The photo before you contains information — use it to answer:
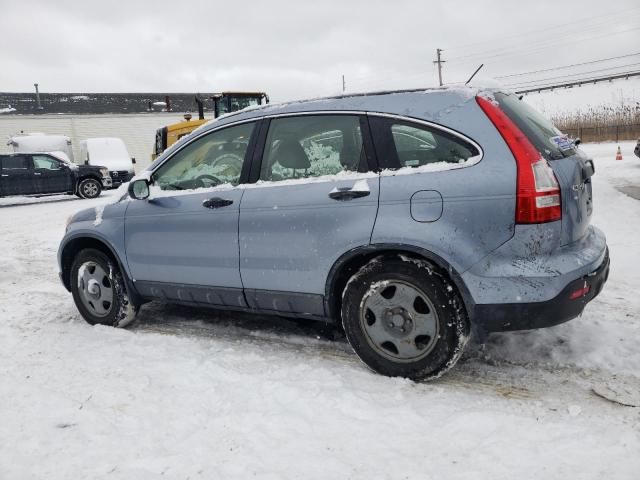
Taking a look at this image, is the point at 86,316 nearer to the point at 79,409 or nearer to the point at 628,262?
the point at 79,409

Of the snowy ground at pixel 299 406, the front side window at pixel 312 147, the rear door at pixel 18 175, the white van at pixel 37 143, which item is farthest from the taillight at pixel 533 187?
the white van at pixel 37 143

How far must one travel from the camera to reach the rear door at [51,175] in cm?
1744

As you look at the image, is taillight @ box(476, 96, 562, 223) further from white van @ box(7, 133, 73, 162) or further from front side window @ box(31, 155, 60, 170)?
white van @ box(7, 133, 73, 162)

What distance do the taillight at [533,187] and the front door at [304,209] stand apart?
794mm

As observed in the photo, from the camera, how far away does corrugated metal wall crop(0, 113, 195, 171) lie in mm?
32000

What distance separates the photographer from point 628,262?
18.1ft

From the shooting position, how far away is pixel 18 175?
678 inches

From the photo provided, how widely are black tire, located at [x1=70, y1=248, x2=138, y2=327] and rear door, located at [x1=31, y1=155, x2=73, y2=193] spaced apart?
14635mm

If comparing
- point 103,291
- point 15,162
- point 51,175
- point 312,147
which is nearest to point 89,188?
point 51,175

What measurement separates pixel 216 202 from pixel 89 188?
53.0 ft

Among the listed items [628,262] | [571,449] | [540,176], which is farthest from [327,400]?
[628,262]

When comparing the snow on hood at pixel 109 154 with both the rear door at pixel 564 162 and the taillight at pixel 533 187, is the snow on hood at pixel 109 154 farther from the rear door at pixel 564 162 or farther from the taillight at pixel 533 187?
the taillight at pixel 533 187

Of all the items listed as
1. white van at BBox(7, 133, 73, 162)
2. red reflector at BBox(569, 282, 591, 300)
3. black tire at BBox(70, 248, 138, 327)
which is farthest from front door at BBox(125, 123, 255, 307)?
white van at BBox(7, 133, 73, 162)

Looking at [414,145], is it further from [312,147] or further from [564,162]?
[564,162]
